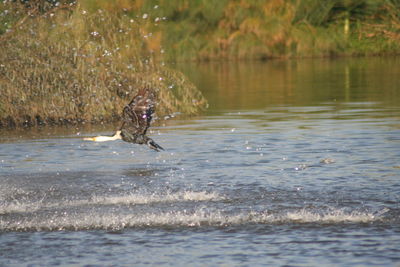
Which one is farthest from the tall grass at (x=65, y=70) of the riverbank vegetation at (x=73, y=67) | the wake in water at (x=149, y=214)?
the wake in water at (x=149, y=214)

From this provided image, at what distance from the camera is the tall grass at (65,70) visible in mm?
22984

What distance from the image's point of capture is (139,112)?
1349 centimetres

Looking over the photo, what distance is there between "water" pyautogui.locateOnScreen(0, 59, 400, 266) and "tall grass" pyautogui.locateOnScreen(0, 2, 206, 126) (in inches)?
29.5

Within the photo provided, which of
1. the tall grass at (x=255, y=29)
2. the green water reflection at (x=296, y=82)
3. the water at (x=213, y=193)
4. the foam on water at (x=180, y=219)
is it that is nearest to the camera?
the water at (x=213, y=193)

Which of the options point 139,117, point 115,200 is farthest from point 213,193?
point 139,117

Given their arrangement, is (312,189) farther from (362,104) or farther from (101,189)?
(362,104)

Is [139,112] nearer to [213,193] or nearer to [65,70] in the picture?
[213,193]

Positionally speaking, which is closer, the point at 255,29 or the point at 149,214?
the point at 149,214

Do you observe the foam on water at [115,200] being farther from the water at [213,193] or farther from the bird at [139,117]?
the bird at [139,117]

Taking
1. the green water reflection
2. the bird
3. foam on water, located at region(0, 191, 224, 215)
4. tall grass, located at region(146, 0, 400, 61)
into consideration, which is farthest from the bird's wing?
tall grass, located at region(146, 0, 400, 61)

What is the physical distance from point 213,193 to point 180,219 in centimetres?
181

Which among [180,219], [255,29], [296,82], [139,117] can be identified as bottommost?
[180,219]

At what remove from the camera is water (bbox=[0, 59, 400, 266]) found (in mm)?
10484

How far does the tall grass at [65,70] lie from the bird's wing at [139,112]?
959cm
